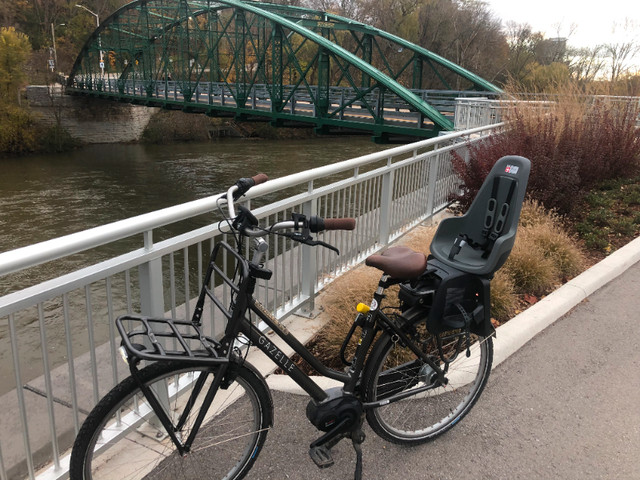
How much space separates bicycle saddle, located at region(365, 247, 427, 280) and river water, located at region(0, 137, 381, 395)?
16.4 ft

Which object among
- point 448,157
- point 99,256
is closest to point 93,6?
point 99,256

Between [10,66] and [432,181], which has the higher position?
[10,66]

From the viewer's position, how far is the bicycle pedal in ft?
7.76

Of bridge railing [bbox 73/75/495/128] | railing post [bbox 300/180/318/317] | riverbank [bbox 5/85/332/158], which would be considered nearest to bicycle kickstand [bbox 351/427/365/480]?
railing post [bbox 300/180/318/317]

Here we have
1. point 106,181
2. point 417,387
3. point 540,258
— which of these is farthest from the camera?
point 106,181

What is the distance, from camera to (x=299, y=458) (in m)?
2.62

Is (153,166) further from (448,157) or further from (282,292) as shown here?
(282,292)

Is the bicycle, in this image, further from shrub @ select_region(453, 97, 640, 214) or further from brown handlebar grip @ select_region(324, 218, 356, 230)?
shrub @ select_region(453, 97, 640, 214)

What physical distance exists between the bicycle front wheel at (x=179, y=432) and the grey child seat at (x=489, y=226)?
1182 mm

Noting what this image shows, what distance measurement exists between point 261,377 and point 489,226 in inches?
57.5

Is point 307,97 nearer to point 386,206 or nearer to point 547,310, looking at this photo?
point 386,206

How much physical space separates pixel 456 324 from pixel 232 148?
3529 centimetres

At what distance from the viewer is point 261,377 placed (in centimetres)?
219

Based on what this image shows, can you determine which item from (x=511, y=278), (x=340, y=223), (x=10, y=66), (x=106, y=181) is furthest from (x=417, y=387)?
(x=10, y=66)
